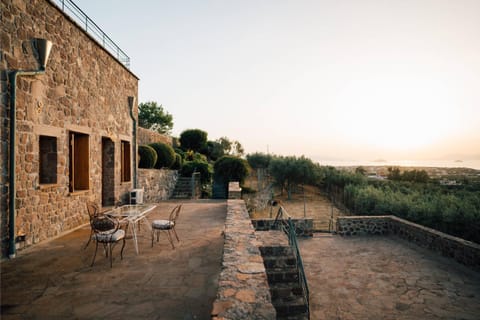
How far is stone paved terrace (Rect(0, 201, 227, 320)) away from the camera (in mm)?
2352

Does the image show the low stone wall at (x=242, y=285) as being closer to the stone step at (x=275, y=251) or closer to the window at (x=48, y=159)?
the stone step at (x=275, y=251)

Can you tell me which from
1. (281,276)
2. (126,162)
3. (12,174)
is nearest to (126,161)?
(126,162)

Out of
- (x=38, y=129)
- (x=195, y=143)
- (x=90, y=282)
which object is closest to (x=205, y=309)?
(x=90, y=282)

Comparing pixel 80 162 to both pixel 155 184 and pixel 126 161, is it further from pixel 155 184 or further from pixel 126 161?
pixel 155 184

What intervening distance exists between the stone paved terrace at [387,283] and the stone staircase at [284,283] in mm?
599

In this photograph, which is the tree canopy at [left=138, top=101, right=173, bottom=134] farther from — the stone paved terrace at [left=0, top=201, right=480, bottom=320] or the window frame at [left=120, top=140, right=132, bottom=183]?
the stone paved terrace at [left=0, top=201, right=480, bottom=320]

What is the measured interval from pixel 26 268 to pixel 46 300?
1.20 meters

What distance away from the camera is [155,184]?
10602 mm

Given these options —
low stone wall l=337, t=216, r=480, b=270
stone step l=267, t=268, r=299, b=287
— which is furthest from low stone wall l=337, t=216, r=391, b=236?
stone step l=267, t=268, r=299, b=287

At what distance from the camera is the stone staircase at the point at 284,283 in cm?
382

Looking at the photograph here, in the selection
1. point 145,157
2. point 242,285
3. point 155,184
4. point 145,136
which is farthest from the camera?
point 145,136

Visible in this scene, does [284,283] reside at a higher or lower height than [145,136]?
lower

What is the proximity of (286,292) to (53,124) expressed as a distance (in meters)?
5.35

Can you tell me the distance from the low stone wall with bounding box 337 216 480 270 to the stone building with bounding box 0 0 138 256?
27.7ft
